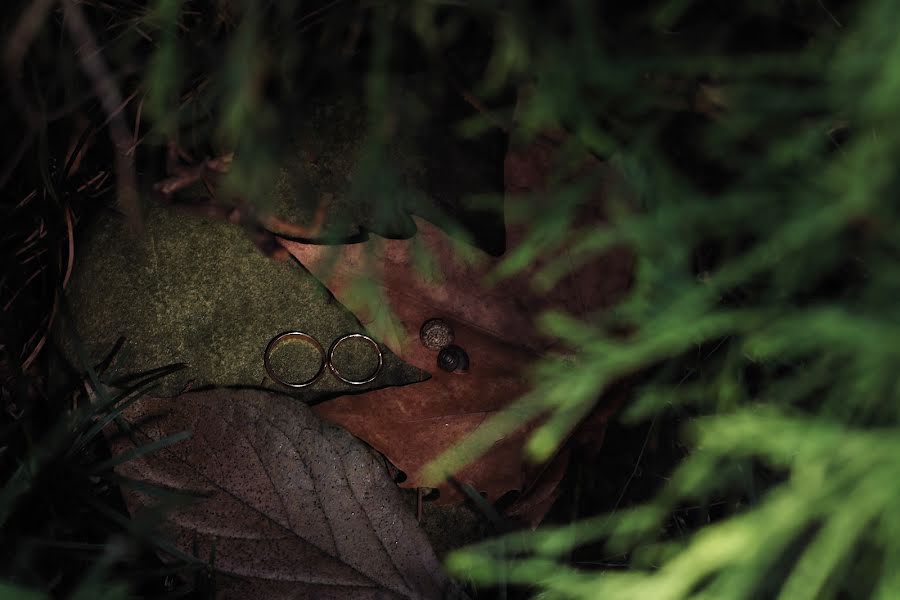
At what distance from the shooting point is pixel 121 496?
67.6 inches

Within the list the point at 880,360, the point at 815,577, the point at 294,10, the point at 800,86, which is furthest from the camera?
the point at 294,10

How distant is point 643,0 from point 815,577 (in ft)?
3.89

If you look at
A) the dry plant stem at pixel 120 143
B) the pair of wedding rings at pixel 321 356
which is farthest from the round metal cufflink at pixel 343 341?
the dry plant stem at pixel 120 143

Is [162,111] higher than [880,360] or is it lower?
lower

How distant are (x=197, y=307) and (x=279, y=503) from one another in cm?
53

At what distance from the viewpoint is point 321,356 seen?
180 cm

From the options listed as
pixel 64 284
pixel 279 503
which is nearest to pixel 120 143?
pixel 64 284

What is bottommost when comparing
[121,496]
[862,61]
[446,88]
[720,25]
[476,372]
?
[121,496]

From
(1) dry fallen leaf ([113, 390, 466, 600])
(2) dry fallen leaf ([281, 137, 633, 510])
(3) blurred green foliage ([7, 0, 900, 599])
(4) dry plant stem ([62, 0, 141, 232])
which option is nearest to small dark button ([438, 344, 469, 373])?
(2) dry fallen leaf ([281, 137, 633, 510])

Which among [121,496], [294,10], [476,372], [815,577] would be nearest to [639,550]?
[476,372]

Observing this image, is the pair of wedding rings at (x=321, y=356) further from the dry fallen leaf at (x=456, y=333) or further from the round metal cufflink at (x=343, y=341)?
the dry fallen leaf at (x=456, y=333)

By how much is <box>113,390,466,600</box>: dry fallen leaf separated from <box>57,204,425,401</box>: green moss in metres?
0.12

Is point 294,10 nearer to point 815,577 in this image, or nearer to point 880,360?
point 880,360

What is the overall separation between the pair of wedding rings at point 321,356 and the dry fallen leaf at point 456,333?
132 millimetres
